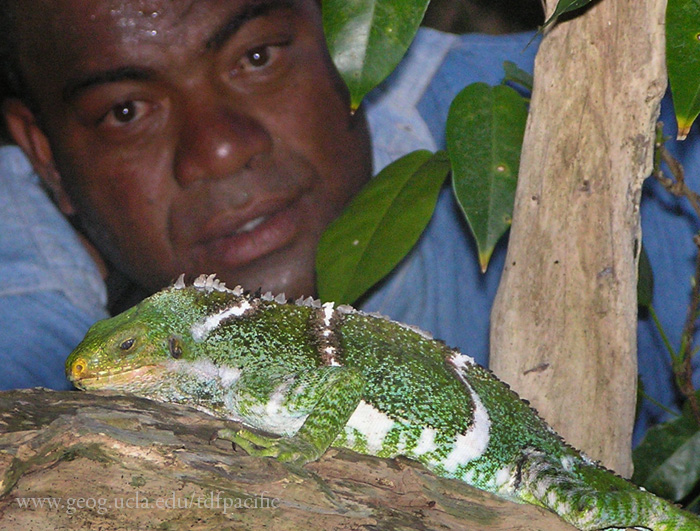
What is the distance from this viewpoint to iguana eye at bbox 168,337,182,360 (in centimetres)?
202

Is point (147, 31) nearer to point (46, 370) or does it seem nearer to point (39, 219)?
point (39, 219)

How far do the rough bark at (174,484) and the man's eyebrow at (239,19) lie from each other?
5.95 ft

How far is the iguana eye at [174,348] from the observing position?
2.02 m

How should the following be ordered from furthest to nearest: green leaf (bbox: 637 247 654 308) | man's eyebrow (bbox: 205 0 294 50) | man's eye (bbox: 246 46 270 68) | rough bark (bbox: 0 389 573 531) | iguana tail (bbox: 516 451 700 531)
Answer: man's eye (bbox: 246 46 270 68) → man's eyebrow (bbox: 205 0 294 50) → green leaf (bbox: 637 247 654 308) → iguana tail (bbox: 516 451 700 531) → rough bark (bbox: 0 389 573 531)

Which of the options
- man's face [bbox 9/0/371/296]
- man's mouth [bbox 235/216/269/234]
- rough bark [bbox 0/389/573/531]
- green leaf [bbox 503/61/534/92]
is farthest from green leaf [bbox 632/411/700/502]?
man's mouth [bbox 235/216/269/234]

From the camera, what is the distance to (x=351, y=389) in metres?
1.88

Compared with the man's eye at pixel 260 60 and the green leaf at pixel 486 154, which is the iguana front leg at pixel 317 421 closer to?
the green leaf at pixel 486 154

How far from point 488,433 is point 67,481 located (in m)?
1.08

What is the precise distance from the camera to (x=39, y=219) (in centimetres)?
326

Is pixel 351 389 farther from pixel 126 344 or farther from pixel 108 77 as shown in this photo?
pixel 108 77

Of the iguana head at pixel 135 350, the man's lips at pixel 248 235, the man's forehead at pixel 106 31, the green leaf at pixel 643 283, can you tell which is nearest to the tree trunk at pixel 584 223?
the green leaf at pixel 643 283

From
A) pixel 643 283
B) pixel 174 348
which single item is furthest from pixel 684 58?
pixel 174 348

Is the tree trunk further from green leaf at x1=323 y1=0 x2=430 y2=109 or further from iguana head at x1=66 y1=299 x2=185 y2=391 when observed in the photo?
iguana head at x1=66 y1=299 x2=185 y2=391

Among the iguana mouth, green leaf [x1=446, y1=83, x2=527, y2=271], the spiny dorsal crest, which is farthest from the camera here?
green leaf [x1=446, y1=83, x2=527, y2=271]
